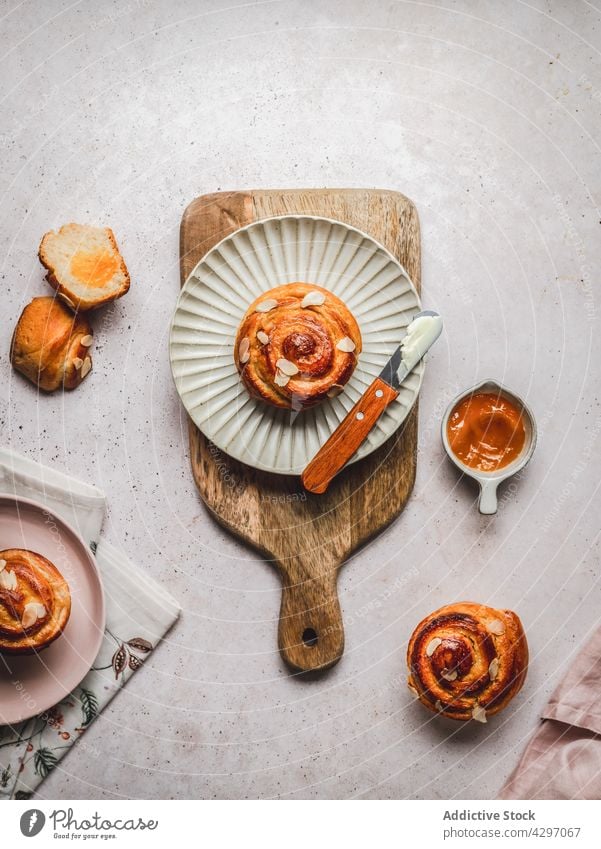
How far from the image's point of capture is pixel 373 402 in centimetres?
262

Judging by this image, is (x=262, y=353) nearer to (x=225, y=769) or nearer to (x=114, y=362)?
(x=114, y=362)

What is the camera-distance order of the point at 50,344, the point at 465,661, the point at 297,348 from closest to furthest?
the point at 297,348
the point at 465,661
the point at 50,344

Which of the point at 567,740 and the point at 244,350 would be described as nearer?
the point at 244,350

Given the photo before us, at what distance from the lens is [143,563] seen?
9.35ft

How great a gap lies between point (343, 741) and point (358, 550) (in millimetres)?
710

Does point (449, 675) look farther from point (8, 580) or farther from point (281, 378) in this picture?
point (8, 580)

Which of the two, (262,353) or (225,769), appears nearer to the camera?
(262,353)

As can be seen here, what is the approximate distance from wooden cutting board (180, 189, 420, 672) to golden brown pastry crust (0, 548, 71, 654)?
1.98 ft

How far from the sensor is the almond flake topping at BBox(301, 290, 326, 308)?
255cm

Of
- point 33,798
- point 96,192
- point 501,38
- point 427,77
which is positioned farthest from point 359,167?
point 33,798

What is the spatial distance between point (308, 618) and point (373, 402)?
831mm
